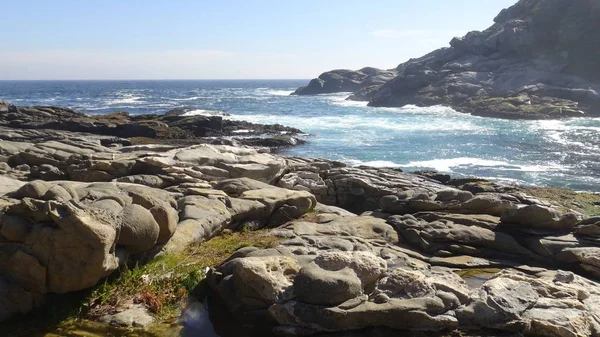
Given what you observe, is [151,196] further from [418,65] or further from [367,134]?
[418,65]

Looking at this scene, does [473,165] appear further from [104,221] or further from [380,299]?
[104,221]

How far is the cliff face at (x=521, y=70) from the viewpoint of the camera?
288 feet

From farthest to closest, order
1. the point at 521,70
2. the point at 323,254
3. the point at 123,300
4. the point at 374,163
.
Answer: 1. the point at 521,70
2. the point at 374,163
3. the point at 323,254
4. the point at 123,300

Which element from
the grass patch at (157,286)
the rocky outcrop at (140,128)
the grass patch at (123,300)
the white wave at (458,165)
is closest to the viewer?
the grass patch at (123,300)

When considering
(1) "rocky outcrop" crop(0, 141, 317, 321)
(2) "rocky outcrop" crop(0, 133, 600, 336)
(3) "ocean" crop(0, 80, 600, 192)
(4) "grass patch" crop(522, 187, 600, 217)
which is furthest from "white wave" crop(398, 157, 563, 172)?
(1) "rocky outcrop" crop(0, 141, 317, 321)

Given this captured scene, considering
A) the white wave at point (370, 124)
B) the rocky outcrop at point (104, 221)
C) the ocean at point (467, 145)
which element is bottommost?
the white wave at point (370, 124)

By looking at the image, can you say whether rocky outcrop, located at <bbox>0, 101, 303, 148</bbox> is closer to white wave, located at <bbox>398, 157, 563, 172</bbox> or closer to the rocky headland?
white wave, located at <bbox>398, 157, 563, 172</bbox>

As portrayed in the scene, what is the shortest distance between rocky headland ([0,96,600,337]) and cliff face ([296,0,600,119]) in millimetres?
73821

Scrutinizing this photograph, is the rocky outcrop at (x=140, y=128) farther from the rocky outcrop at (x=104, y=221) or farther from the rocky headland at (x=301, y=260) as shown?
the rocky headland at (x=301, y=260)

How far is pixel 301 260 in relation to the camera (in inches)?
418

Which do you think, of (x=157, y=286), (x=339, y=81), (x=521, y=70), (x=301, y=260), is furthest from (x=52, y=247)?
(x=339, y=81)

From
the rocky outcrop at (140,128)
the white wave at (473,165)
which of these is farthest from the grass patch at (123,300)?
the white wave at (473,165)

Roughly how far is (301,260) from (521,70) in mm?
107608

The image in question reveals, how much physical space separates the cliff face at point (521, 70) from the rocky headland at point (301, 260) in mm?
73821
